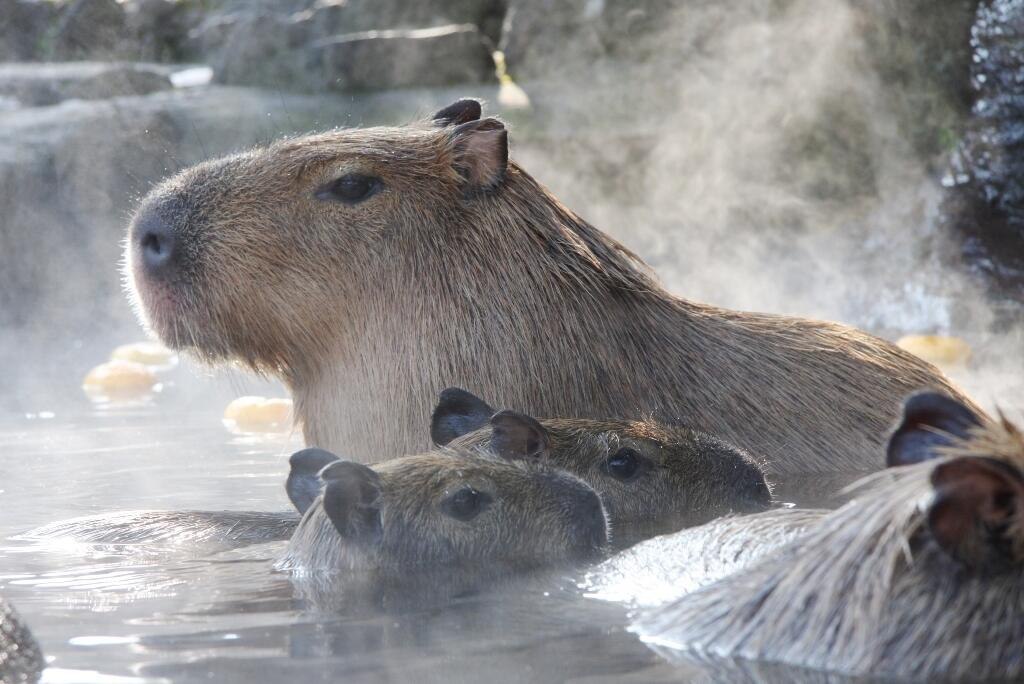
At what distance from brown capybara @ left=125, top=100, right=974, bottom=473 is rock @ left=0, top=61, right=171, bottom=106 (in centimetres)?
973

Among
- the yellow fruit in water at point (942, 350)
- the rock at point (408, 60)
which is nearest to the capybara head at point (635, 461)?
the yellow fruit in water at point (942, 350)

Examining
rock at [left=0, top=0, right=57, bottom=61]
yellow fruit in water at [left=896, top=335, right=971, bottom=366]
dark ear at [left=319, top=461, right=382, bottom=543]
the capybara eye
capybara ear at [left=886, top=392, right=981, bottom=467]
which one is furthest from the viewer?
rock at [left=0, top=0, right=57, bottom=61]

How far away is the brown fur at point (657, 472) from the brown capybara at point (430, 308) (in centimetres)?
27

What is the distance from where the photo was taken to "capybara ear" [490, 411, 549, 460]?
14.8ft

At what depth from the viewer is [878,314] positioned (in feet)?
36.1

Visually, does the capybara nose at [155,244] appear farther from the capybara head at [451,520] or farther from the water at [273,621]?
the capybara head at [451,520]

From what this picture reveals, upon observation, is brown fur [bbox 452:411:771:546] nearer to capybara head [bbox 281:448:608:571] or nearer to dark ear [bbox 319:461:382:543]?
capybara head [bbox 281:448:608:571]

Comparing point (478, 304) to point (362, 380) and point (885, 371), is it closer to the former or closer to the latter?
point (362, 380)

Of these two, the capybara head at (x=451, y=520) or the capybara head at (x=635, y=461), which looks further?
the capybara head at (x=635, y=461)

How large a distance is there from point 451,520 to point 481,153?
4.49 ft

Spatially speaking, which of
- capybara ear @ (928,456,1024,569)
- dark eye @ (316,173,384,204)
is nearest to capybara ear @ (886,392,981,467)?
capybara ear @ (928,456,1024,569)

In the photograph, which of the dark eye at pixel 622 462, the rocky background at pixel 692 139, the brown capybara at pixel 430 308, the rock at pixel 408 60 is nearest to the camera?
the dark eye at pixel 622 462

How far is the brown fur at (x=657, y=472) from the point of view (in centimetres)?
462

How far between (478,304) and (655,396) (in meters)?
0.66
